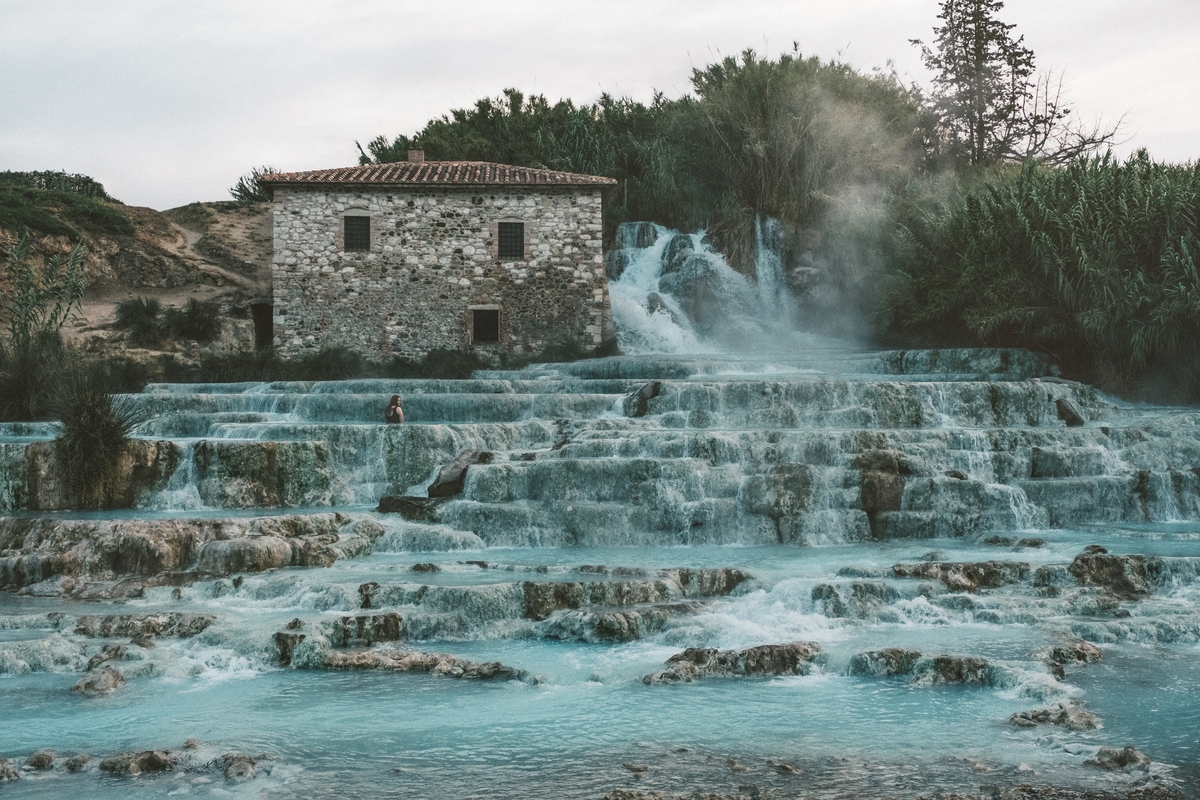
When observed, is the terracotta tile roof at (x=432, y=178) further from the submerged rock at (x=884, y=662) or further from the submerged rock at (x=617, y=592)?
the submerged rock at (x=884, y=662)

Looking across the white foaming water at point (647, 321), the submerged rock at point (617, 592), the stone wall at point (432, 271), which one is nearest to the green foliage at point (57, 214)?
the stone wall at point (432, 271)

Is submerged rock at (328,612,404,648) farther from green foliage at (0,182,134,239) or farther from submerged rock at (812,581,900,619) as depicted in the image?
green foliage at (0,182,134,239)

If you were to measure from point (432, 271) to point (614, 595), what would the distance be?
15.8 metres

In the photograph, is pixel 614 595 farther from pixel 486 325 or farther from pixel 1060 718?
pixel 486 325

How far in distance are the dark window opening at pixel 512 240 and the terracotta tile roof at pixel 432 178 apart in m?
1.01

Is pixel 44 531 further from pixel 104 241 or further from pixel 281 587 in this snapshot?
pixel 104 241

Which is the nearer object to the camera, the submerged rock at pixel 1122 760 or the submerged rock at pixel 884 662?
the submerged rock at pixel 1122 760

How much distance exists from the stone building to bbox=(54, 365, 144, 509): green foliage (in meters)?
10.3

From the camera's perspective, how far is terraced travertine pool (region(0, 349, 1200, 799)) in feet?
18.7

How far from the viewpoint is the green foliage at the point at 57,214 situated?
23766 mm

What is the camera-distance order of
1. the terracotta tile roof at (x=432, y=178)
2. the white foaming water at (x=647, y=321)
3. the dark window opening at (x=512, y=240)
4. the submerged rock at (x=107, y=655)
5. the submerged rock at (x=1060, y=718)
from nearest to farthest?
1. the submerged rock at (x=1060, y=718)
2. the submerged rock at (x=107, y=655)
3. the terracotta tile roof at (x=432, y=178)
4. the dark window opening at (x=512, y=240)
5. the white foaming water at (x=647, y=321)

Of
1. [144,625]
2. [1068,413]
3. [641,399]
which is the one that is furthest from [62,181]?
[1068,413]

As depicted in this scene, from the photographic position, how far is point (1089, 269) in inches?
693

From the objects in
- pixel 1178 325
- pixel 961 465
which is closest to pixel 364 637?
pixel 961 465
